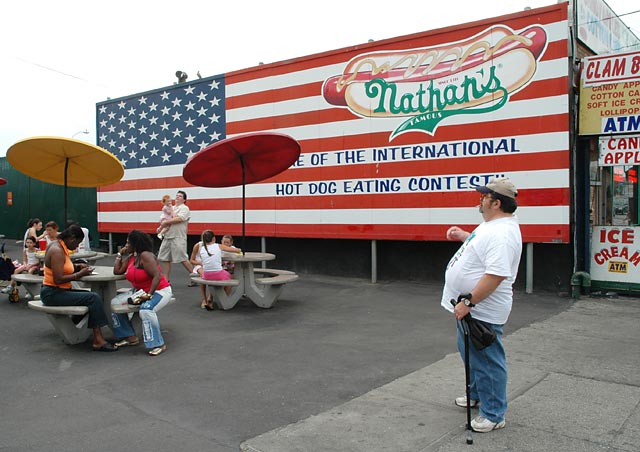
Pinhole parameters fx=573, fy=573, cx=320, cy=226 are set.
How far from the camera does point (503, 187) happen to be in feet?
12.8

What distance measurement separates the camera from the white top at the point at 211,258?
834 cm

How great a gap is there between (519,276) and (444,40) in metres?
4.24

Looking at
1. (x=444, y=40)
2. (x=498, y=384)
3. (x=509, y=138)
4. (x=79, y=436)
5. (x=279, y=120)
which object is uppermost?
(x=444, y=40)

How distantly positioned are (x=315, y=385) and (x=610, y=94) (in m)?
6.79

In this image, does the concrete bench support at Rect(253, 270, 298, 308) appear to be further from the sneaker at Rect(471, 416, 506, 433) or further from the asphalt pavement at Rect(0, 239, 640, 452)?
the sneaker at Rect(471, 416, 506, 433)

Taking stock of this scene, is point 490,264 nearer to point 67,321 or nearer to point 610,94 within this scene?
point 67,321

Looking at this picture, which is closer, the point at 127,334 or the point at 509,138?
the point at 127,334

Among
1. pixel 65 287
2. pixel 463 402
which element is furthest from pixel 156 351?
pixel 463 402

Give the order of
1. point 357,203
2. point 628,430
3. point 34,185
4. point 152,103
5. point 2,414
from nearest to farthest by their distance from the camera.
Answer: point 628,430 → point 2,414 → point 357,203 → point 152,103 → point 34,185

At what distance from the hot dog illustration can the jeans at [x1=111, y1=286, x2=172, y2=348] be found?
5.91m

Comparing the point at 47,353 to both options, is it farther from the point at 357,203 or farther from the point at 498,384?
the point at 357,203

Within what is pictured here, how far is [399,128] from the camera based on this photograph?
10469 millimetres

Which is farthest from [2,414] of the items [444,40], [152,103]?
[152,103]

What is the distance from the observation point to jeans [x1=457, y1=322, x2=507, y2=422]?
3.88m
